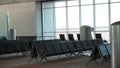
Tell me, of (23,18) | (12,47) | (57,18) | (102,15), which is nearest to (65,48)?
(12,47)

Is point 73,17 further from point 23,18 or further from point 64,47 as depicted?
point 64,47

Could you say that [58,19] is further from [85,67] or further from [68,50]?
[85,67]

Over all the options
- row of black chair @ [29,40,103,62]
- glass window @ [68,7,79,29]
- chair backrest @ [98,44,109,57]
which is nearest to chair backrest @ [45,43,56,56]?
row of black chair @ [29,40,103,62]

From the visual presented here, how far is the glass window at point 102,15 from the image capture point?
1983 cm

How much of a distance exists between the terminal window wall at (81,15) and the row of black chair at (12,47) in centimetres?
771

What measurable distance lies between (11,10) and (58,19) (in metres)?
5.10

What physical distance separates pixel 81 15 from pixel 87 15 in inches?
22.6

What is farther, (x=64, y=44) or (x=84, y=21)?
(x=84, y=21)

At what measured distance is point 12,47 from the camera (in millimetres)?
13734

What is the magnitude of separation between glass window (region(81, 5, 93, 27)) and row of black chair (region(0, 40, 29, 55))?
769 cm

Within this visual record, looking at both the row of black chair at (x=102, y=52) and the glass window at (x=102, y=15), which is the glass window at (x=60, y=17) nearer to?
the glass window at (x=102, y=15)

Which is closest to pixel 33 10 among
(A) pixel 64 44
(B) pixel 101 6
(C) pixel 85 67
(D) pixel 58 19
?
(D) pixel 58 19

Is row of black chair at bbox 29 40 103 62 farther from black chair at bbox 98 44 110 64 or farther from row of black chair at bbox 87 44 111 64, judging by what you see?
black chair at bbox 98 44 110 64

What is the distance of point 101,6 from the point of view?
20.2 m
